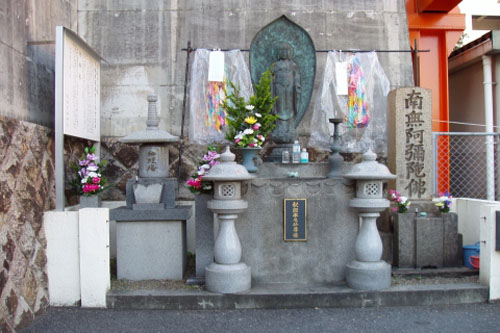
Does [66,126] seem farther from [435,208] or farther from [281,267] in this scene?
[435,208]

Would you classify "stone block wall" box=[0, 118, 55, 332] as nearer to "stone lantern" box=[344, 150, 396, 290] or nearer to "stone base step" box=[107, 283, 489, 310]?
"stone base step" box=[107, 283, 489, 310]

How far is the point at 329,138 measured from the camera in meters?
8.16

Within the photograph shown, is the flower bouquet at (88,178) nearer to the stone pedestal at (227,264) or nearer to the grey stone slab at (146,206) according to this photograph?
the grey stone slab at (146,206)

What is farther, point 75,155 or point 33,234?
point 75,155

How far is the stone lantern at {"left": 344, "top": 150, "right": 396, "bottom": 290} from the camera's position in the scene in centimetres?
539

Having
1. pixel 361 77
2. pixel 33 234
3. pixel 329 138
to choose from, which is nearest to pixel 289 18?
pixel 361 77

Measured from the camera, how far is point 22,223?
16.2 feet

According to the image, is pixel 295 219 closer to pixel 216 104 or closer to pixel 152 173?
pixel 152 173

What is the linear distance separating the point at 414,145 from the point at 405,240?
1478mm

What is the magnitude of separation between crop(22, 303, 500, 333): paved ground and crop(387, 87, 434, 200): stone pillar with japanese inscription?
1.94 metres

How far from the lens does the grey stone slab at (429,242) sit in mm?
6305

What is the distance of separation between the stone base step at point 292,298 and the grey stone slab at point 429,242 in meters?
0.89

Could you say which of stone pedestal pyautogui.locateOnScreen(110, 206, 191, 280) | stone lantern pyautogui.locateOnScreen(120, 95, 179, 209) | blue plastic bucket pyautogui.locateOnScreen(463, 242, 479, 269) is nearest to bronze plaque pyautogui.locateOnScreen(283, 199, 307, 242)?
stone pedestal pyautogui.locateOnScreen(110, 206, 191, 280)

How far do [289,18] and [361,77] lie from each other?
1.78 metres
